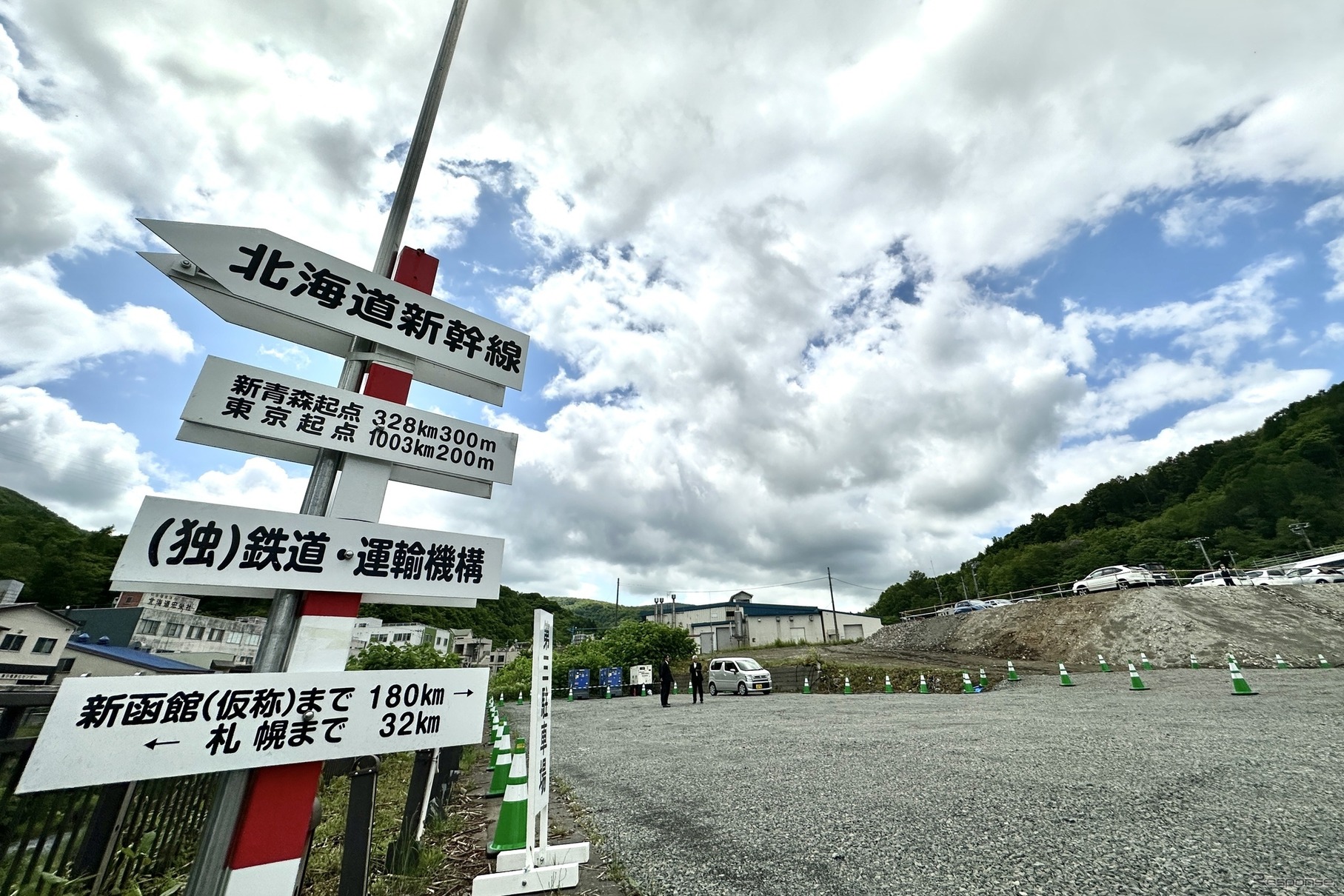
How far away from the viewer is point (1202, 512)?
59.9m

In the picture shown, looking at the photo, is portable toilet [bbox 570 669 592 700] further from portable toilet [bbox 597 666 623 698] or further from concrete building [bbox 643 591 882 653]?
concrete building [bbox 643 591 882 653]

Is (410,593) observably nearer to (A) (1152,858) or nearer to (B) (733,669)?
(A) (1152,858)

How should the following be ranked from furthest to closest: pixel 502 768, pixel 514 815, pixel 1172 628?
pixel 1172 628 → pixel 502 768 → pixel 514 815

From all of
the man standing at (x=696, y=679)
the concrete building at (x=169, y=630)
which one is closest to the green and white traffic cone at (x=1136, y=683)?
the man standing at (x=696, y=679)

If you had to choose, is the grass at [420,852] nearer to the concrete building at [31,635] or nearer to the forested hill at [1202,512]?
the concrete building at [31,635]

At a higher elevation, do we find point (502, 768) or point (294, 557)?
point (294, 557)

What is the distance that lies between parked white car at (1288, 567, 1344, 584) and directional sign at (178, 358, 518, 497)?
34774mm

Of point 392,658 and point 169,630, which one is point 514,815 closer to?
point 392,658

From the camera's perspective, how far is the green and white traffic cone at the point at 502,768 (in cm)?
526

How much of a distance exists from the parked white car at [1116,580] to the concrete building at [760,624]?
2273 cm

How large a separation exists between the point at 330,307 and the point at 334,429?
2.39 ft

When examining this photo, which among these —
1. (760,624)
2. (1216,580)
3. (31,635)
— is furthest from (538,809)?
(760,624)

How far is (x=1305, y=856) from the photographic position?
304 cm

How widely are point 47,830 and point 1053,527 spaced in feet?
360
